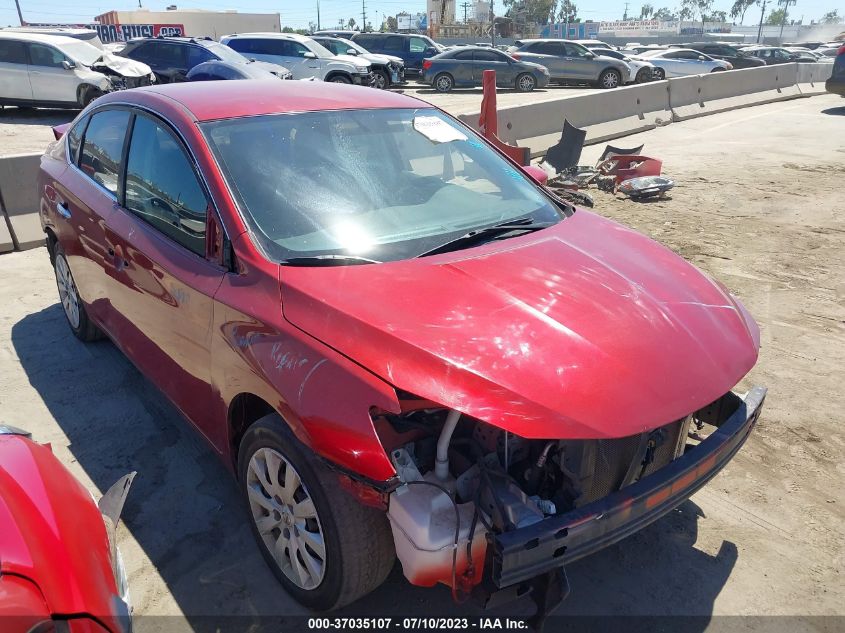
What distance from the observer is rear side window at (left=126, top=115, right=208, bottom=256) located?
2896 mm

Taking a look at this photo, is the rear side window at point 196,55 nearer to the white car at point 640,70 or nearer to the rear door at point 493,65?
the rear door at point 493,65

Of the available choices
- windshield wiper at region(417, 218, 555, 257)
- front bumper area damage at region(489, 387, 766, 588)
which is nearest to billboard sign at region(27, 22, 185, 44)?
windshield wiper at region(417, 218, 555, 257)

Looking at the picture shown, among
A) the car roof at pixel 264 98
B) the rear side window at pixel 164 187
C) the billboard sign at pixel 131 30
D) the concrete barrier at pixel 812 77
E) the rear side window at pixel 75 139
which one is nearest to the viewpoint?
the rear side window at pixel 164 187

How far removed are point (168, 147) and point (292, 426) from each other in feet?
5.50

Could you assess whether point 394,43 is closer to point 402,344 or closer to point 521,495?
point 402,344

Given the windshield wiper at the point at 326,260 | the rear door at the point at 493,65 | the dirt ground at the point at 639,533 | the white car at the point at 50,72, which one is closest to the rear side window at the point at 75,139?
the dirt ground at the point at 639,533

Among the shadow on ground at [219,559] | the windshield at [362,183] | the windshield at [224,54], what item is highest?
the windshield at [224,54]

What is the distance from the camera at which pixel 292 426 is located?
88.0 inches

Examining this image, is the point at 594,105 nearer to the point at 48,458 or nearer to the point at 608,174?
the point at 608,174

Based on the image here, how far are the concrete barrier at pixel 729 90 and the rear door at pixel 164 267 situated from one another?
14.5 metres

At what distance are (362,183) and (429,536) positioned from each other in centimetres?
169

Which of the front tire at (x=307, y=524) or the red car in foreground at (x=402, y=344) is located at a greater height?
the red car in foreground at (x=402, y=344)

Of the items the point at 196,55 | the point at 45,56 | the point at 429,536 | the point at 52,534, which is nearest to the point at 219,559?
the point at 52,534

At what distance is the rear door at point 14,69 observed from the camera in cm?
1519
